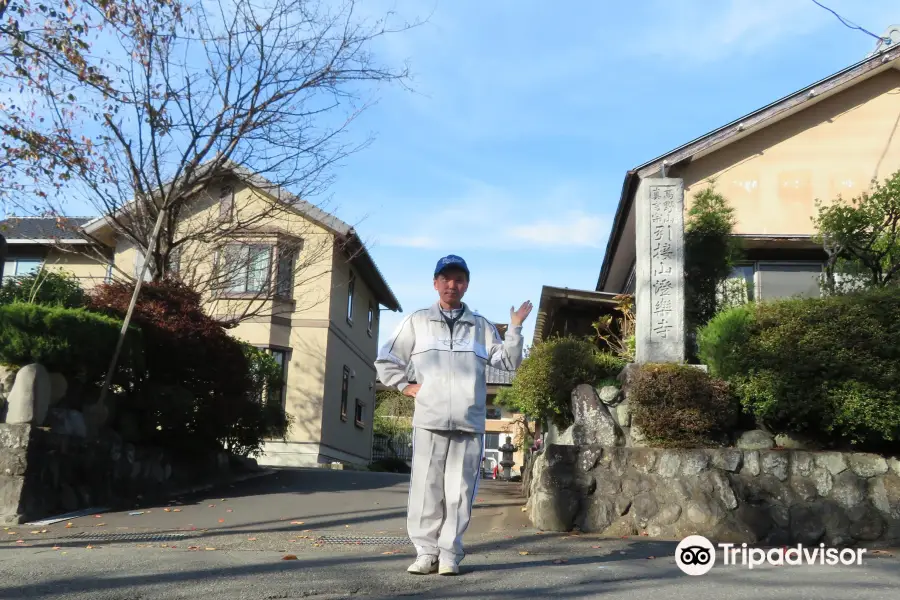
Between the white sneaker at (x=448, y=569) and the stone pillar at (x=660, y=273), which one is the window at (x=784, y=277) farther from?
the white sneaker at (x=448, y=569)

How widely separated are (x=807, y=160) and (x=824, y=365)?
10.3 m

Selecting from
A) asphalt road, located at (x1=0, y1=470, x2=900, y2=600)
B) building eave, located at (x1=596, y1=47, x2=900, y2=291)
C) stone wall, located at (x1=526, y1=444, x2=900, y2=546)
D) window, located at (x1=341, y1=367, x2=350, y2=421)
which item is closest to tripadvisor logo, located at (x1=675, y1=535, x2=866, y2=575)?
asphalt road, located at (x1=0, y1=470, x2=900, y2=600)

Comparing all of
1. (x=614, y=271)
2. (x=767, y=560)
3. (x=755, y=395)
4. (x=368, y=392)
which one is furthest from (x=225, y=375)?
(x=368, y=392)

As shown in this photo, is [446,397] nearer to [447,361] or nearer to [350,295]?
[447,361]

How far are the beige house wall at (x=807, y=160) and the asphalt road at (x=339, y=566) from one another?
32.9 ft

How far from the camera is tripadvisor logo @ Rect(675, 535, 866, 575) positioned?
5.64 metres

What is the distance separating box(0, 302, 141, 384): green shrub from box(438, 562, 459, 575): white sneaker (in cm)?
561

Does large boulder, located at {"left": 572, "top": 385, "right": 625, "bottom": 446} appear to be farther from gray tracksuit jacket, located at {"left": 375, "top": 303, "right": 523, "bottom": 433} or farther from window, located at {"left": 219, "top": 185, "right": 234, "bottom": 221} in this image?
window, located at {"left": 219, "top": 185, "right": 234, "bottom": 221}

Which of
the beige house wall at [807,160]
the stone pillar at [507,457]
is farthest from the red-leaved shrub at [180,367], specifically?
the stone pillar at [507,457]

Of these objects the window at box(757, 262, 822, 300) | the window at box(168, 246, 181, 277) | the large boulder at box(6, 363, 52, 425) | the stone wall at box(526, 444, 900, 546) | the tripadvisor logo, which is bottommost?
the tripadvisor logo

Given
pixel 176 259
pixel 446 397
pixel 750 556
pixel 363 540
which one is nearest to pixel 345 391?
pixel 176 259

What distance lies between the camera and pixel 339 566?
17.2 feet

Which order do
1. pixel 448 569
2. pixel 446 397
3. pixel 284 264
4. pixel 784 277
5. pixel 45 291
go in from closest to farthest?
pixel 448 569
pixel 446 397
pixel 45 291
pixel 784 277
pixel 284 264

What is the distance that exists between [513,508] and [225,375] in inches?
167
